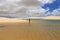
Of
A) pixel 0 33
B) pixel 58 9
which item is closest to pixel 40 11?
pixel 58 9

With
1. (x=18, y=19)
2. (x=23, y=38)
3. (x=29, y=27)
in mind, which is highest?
(x=18, y=19)

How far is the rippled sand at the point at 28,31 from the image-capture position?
1.73 m

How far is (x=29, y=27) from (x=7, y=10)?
497 mm

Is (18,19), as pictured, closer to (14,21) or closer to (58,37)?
(14,21)

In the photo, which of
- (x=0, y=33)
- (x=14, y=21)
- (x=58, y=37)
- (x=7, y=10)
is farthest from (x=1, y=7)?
(x=58, y=37)

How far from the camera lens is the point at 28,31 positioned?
1910 mm

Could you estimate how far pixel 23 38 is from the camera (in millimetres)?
1721

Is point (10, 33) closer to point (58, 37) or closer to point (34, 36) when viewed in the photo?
point (34, 36)

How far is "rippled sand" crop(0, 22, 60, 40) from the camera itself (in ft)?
5.67

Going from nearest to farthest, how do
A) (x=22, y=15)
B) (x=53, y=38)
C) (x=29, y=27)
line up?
1. (x=53, y=38)
2. (x=22, y=15)
3. (x=29, y=27)

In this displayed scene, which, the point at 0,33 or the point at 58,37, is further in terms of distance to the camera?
the point at 0,33

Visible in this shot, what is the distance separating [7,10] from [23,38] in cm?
50

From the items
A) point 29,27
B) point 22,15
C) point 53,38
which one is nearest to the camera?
point 53,38

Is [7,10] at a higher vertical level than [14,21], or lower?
higher
